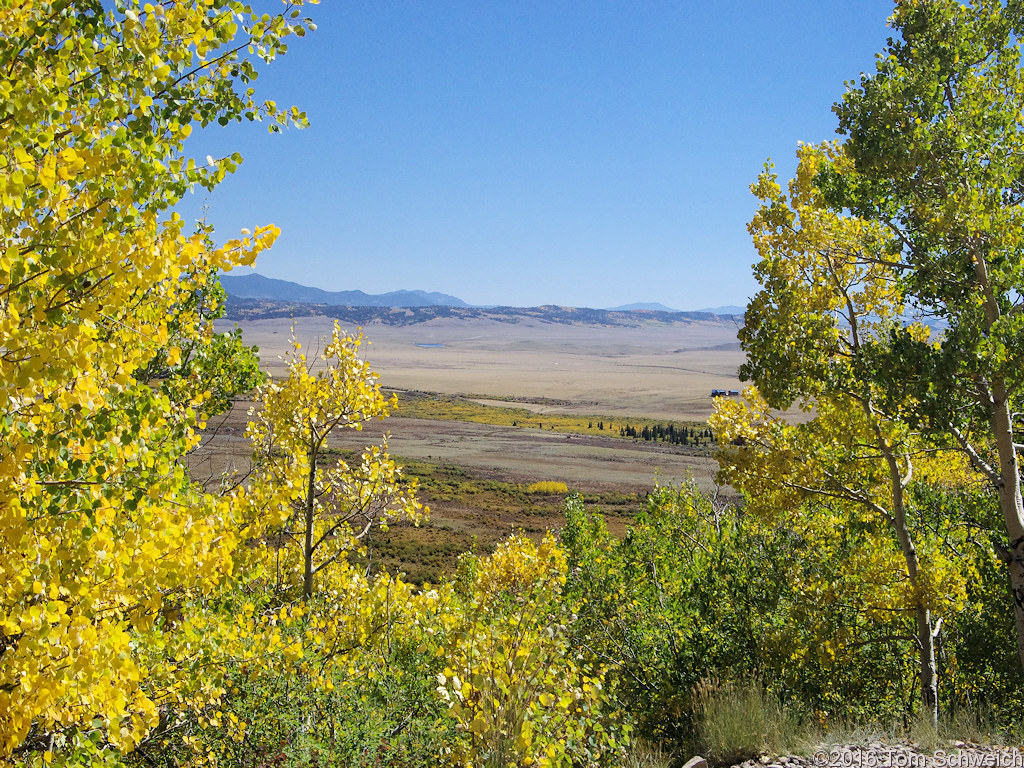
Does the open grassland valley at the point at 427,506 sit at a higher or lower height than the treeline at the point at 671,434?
higher

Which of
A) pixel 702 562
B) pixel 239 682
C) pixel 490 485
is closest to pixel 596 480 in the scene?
pixel 490 485

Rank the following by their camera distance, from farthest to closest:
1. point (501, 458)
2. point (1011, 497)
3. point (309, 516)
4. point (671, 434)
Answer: point (671, 434) < point (501, 458) < point (309, 516) < point (1011, 497)

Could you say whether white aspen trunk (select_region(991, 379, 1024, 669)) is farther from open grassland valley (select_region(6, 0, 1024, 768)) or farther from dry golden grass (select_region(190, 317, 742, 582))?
dry golden grass (select_region(190, 317, 742, 582))

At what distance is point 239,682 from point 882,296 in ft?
30.6

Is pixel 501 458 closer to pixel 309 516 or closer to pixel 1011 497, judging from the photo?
pixel 309 516

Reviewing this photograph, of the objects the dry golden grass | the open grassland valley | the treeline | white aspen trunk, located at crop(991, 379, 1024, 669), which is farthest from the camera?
the treeline

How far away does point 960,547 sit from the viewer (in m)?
10.4

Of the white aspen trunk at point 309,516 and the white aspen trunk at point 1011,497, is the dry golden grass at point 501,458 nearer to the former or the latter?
the white aspen trunk at point 309,516

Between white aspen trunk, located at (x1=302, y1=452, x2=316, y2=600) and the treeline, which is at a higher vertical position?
white aspen trunk, located at (x1=302, y1=452, x2=316, y2=600)

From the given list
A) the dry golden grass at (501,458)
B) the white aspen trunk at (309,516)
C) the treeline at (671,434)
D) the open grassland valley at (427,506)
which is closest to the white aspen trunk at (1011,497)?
the open grassland valley at (427,506)

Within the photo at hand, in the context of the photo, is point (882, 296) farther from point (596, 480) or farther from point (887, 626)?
point (596, 480)

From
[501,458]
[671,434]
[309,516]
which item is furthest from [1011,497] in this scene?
[671,434]

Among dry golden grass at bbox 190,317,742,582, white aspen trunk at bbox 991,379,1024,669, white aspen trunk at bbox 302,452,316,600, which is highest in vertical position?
white aspen trunk at bbox 991,379,1024,669

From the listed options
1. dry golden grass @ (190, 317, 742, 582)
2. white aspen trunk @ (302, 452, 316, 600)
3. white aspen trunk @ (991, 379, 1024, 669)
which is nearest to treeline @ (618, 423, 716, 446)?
dry golden grass @ (190, 317, 742, 582)
